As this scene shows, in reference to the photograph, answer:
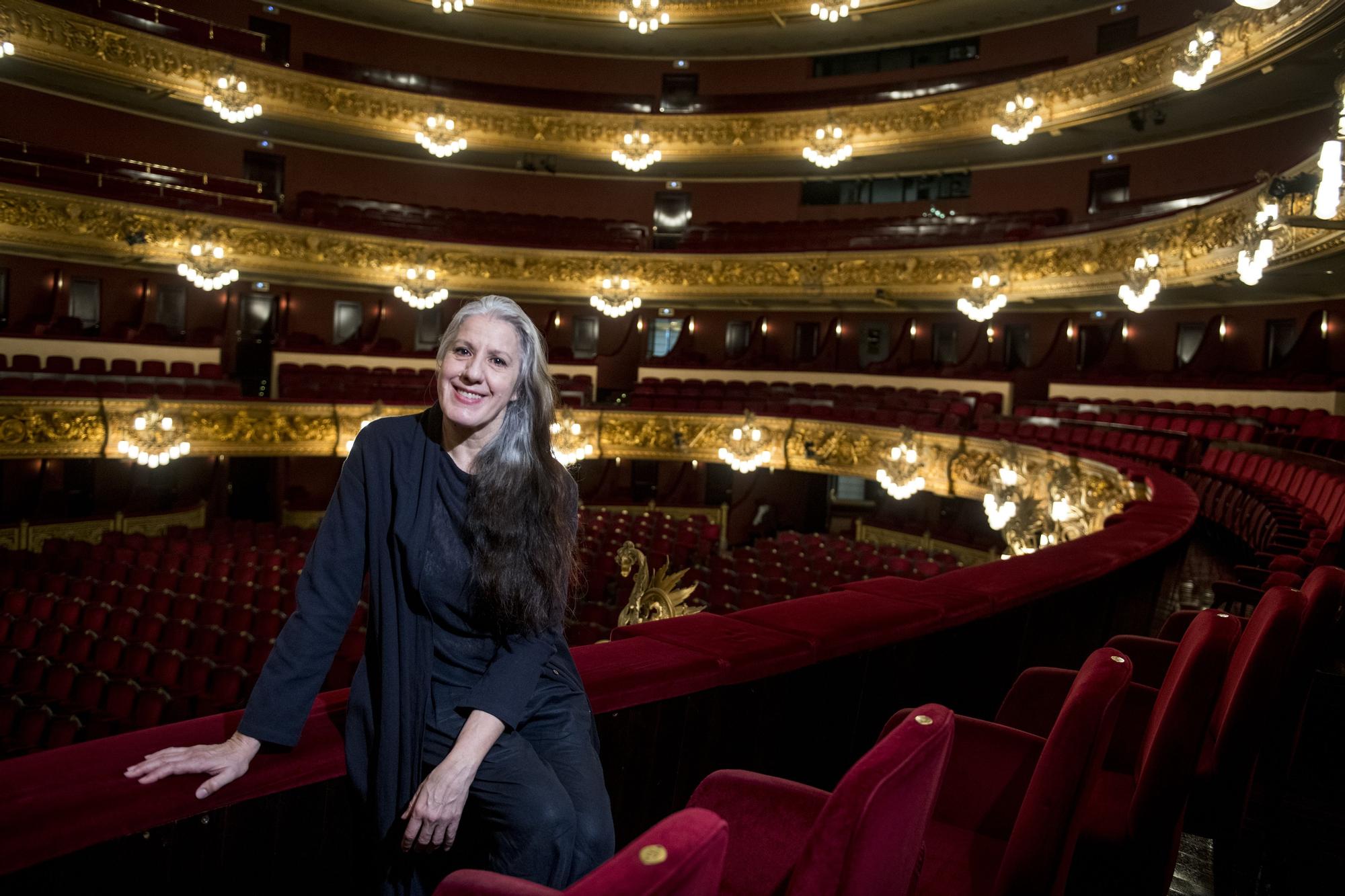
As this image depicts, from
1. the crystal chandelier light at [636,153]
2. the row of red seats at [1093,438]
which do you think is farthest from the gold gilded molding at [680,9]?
the row of red seats at [1093,438]

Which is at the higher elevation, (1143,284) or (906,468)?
(1143,284)

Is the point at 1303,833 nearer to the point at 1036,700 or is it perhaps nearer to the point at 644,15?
the point at 1036,700

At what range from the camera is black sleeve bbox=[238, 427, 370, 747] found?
4.43 feet

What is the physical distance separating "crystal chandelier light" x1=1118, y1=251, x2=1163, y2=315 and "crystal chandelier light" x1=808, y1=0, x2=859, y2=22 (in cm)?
783

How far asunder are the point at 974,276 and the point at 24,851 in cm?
1703

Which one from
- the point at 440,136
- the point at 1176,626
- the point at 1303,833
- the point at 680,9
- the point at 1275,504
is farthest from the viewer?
the point at 680,9

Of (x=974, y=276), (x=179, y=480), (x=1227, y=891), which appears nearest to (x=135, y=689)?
(x=1227, y=891)

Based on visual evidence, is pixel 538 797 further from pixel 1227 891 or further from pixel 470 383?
pixel 1227 891

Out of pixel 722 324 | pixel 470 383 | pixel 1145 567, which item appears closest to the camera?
pixel 470 383

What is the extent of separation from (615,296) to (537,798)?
17.2 meters

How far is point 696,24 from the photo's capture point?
20.2 metres

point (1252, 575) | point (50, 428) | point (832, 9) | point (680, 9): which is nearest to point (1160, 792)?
point (1252, 575)

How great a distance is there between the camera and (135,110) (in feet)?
57.7

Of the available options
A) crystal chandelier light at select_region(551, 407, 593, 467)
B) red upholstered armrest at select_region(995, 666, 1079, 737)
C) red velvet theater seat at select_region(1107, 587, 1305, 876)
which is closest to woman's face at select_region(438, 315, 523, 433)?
red upholstered armrest at select_region(995, 666, 1079, 737)
